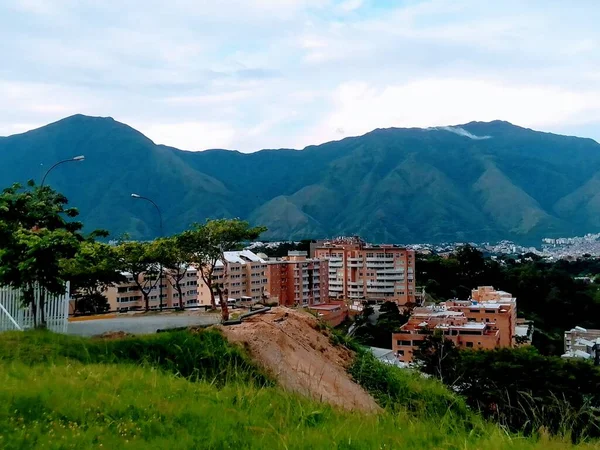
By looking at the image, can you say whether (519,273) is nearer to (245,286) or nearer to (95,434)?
(245,286)

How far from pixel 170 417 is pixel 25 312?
256 inches

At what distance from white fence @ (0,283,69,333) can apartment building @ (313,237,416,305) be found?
5700 cm

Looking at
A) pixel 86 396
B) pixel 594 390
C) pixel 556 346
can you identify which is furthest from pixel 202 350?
pixel 556 346

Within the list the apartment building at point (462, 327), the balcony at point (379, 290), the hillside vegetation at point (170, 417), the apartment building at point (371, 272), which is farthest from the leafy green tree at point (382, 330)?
the hillside vegetation at point (170, 417)

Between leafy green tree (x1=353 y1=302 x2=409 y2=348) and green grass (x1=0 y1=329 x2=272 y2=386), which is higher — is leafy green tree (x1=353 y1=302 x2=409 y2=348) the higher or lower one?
the lower one

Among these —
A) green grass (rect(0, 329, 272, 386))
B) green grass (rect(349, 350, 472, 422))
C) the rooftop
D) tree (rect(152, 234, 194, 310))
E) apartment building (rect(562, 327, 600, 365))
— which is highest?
tree (rect(152, 234, 194, 310))

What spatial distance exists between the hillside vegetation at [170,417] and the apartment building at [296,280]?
53.1 m

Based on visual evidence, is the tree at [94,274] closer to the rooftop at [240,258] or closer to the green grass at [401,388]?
the green grass at [401,388]

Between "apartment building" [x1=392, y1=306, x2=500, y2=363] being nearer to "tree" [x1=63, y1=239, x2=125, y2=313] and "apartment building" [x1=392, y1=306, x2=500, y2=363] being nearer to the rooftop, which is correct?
"tree" [x1=63, y1=239, x2=125, y2=313]

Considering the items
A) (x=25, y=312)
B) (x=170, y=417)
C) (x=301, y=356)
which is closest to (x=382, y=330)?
(x=301, y=356)

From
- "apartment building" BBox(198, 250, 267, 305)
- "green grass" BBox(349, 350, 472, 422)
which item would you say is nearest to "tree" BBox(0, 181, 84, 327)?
"green grass" BBox(349, 350, 472, 422)

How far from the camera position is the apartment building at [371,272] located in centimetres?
6962

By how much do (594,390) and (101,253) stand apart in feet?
54.2

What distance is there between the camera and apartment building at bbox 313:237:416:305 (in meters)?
69.6
